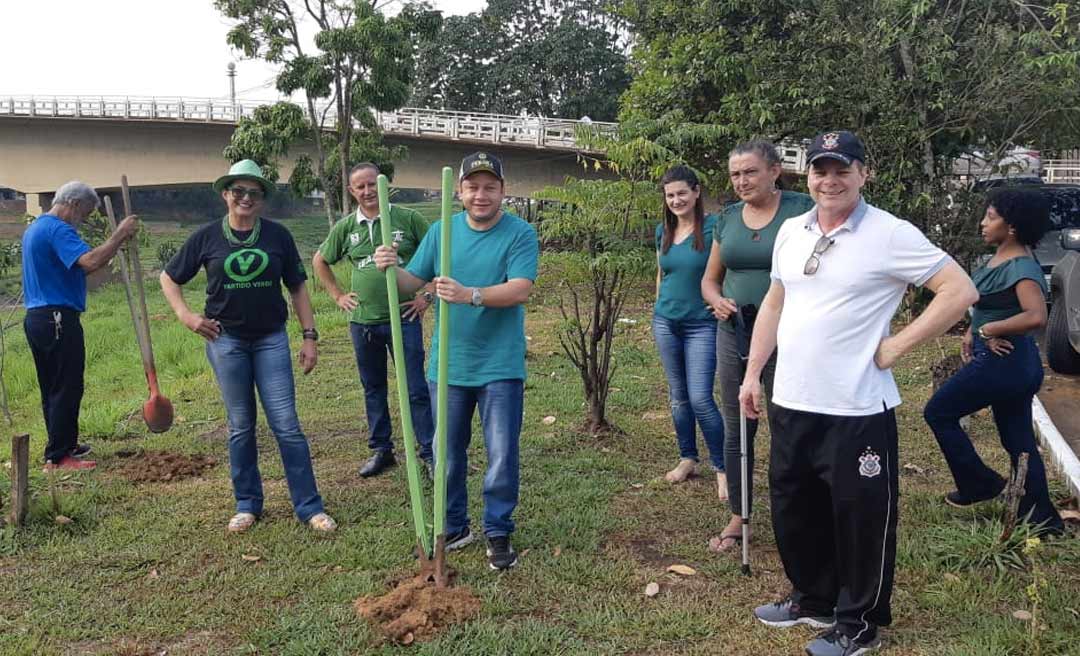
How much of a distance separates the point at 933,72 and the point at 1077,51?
4.90 feet

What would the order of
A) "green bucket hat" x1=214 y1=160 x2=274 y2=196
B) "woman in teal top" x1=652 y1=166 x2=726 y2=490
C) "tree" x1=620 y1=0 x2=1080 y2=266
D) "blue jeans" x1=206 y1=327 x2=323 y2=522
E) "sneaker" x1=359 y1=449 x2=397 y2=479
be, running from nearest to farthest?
"green bucket hat" x1=214 y1=160 x2=274 y2=196
"blue jeans" x1=206 y1=327 x2=323 y2=522
"woman in teal top" x1=652 y1=166 x2=726 y2=490
"sneaker" x1=359 y1=449 x2=397 y2=479
"tree" x1=620 y1=0 x2=1080 y2=266

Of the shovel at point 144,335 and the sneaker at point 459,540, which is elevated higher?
the shovel at point 144,335

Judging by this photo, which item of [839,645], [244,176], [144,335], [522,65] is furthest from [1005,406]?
[522,65]

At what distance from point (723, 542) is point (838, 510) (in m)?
1.26

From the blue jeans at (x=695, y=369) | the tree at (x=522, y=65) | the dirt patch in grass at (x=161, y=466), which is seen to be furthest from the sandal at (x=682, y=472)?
the tree at (x=522, y=65)

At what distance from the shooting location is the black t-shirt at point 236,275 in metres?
4.46

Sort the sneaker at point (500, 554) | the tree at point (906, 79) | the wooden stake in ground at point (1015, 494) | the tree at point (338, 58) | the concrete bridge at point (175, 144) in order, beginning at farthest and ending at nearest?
the concrete bridge at point (175, 144) → the tree at point (338, 58) → the tree at point (906, 79) → the sneaker at point (500, 554) → the wooden stake in ground at point (1015, 494)

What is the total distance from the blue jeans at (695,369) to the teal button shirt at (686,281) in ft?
0.17

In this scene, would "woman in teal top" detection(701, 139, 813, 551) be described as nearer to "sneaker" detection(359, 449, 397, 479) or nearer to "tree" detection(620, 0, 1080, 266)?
"sneaker" detection(359, 449, 397, 479)

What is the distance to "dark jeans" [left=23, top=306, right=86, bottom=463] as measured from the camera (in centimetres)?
580

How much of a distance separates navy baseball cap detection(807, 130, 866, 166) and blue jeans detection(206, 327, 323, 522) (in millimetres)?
2836

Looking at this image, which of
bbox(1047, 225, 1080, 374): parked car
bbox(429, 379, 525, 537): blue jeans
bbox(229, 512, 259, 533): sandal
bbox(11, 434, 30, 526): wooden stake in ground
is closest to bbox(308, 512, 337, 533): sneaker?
bbox(229, 512, 259, 533): sandal

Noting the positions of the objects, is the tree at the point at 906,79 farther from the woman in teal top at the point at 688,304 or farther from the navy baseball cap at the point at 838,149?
the navy baseball cap at the point at 838,149

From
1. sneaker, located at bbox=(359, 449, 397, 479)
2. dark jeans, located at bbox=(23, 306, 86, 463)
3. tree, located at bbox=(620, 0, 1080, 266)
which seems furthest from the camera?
tree, located at bbox=(620, 0, 1080, 266)
